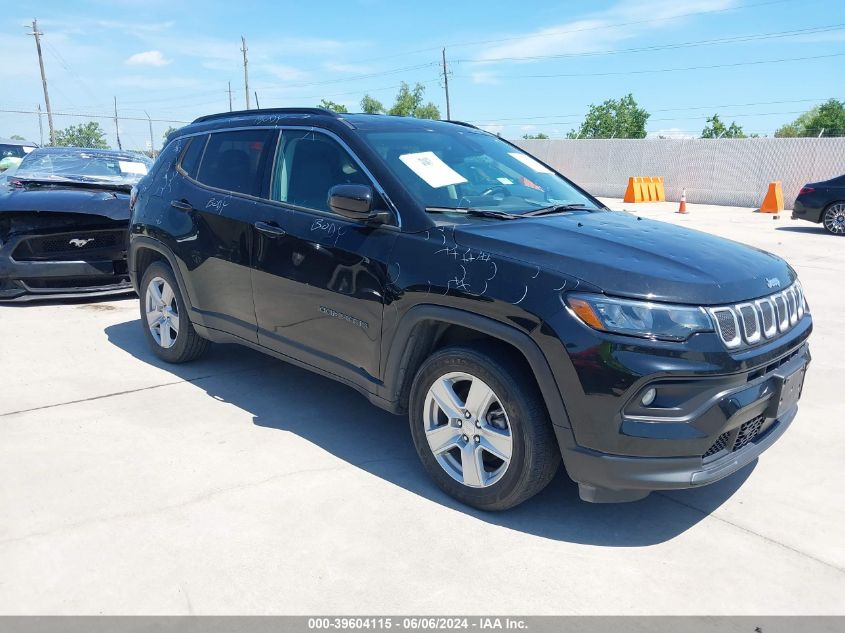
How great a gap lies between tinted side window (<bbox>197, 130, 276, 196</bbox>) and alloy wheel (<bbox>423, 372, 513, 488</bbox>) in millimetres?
1958

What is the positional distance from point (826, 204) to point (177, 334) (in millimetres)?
13648

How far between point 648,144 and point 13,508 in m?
27.1

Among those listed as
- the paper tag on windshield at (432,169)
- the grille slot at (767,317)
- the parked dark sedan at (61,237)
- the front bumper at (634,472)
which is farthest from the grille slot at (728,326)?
the parked dark sedan at (61,237)

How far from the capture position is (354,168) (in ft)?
12.7

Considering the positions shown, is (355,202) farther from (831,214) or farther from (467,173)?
(831,214)

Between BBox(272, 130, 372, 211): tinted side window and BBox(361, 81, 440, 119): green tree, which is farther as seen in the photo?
BBox(361, 81, 440, 119): green tree

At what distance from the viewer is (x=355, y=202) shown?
3.55 metres

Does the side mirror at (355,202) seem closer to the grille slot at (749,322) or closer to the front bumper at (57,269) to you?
the grille slot at (749,322)

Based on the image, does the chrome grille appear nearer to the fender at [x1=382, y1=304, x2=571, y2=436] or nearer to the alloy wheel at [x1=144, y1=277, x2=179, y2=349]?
the fender at [x1=382, y1=304, x2=571, y2=436]

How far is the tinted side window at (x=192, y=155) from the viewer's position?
5.12 m

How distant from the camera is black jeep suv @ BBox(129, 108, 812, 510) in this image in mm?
2824

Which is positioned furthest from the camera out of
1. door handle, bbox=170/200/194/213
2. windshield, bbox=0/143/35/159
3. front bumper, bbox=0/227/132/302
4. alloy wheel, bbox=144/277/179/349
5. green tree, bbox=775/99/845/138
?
green tree, bbox=775/99/845/138

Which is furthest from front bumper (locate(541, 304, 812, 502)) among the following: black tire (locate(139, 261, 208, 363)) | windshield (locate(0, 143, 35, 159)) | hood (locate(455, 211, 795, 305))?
windshield (locate(0, 143, 35, 159))

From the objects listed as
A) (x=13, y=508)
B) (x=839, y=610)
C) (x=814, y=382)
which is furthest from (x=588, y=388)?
(x=814, y=382)
